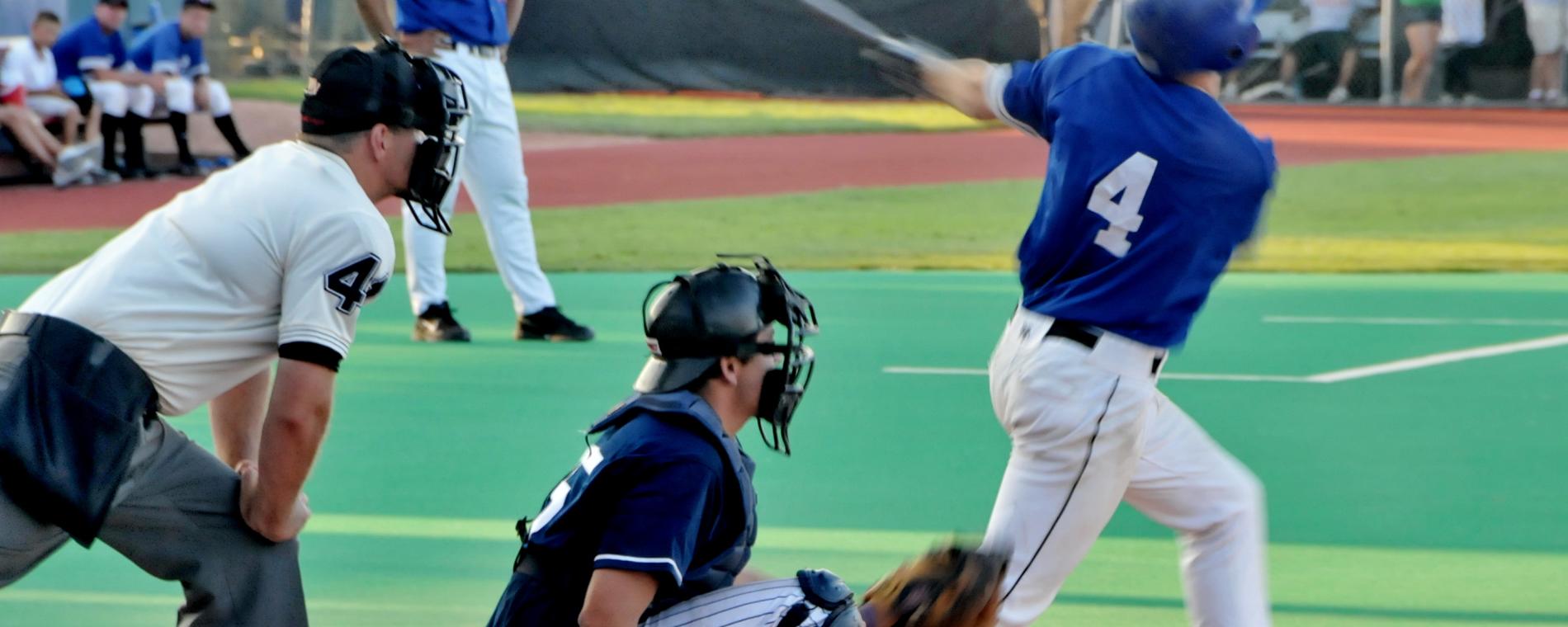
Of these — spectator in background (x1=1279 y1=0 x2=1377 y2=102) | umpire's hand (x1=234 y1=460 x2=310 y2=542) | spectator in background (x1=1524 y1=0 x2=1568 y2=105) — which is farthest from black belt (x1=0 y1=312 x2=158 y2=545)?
spectator in background (x1=1524 y1=0 x2=1568 y2=105)

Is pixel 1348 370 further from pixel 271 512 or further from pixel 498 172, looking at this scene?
pixel 271 512

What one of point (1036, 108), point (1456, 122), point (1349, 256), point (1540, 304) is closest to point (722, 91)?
point (1456, 122)

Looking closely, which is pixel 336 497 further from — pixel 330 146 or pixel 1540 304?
pixel 1540 304

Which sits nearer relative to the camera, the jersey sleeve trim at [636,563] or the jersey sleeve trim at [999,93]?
the jersey sleeve trim at [636,563]

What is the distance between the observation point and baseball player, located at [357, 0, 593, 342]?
851 cm

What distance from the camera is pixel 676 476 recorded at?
3088 millimetres

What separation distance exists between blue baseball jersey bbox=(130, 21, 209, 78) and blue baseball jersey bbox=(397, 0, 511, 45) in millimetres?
11014

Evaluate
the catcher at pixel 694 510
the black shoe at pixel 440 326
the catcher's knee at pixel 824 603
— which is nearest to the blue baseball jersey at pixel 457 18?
the black shoe at pixel 440 326

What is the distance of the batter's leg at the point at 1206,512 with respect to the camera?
3959mm

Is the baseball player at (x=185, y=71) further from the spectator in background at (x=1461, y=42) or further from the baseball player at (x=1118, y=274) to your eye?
the baseball player at (x=1118, y=274)

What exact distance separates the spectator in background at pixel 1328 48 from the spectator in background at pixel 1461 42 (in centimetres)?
98

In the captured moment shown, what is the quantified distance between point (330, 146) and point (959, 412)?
4172 millimetres

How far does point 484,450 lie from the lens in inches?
263

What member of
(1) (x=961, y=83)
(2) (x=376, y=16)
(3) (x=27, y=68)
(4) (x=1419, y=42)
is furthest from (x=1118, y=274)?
(4) (x=1419, y=42)
